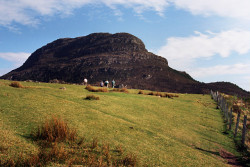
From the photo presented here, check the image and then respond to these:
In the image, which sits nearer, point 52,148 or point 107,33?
point 52,148

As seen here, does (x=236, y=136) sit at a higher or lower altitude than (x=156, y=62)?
lower

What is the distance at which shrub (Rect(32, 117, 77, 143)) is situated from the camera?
19.2ft

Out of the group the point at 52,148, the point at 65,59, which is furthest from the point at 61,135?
the point at 65,59

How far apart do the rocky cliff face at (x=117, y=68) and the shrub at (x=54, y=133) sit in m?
92.1

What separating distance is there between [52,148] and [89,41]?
187 m

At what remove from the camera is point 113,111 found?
1181 centimetres

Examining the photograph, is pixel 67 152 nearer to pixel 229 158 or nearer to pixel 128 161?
pixel 128 161

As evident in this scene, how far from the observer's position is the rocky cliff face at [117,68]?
107875mm

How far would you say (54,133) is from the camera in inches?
236

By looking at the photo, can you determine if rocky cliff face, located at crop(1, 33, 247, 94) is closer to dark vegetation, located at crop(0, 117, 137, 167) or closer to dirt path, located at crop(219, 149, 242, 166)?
dirt path, located at crop(219, 149, 242, 166)

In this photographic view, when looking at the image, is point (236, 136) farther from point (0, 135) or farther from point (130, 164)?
point (0, 135)

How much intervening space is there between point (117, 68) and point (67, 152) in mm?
119480

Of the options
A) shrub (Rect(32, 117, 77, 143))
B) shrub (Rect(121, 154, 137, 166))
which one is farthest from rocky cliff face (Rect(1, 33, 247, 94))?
shrub (Rect(121, 154, 137, 166))

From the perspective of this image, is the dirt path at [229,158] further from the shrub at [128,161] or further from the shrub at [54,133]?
the shrub at [54,133]
